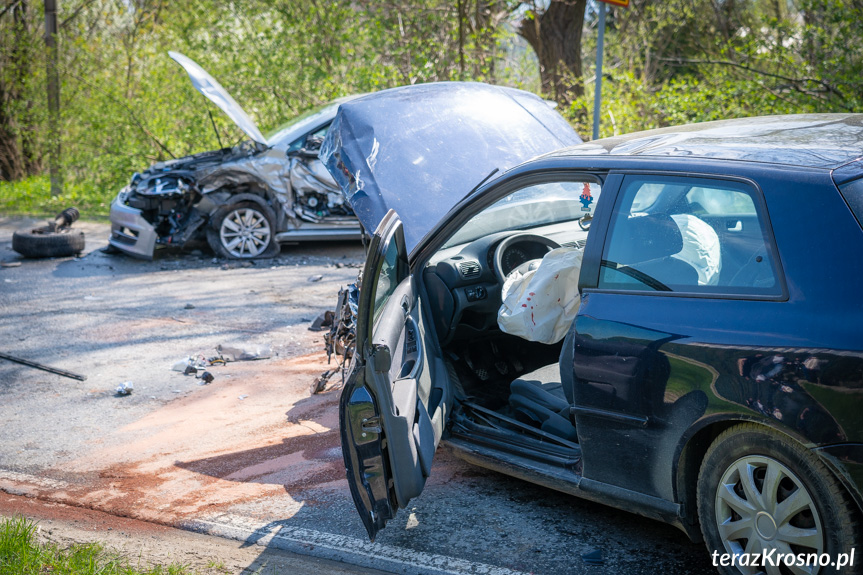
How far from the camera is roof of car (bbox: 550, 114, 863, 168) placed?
2977mm

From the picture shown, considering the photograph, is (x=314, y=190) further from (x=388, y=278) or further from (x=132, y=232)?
(x=388, y=278)

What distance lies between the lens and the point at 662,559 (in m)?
3.43

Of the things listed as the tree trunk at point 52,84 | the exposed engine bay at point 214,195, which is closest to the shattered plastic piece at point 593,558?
the exposed engine bay at point 214,195

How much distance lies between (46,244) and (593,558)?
946 cm

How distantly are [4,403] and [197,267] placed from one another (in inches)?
188

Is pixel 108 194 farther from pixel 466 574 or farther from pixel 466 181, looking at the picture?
pixel 466 574

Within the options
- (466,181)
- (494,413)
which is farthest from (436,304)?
(466,181)

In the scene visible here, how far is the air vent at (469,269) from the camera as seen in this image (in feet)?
14.7

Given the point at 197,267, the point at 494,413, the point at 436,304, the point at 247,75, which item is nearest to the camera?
the point at 494,413

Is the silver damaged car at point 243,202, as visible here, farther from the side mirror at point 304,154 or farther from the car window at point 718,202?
the car window at point 718,202

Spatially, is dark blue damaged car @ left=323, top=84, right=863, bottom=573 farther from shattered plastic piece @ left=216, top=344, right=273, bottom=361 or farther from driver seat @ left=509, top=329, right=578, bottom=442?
shattered plastic piece @ left=216, top=344, right=273, bottom=361

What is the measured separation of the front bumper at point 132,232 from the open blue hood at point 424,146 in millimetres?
5453

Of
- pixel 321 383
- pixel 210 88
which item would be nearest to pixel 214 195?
pixel 210 88

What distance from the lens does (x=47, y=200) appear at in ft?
50.6
